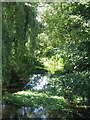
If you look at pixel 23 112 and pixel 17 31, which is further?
pixel 23 112

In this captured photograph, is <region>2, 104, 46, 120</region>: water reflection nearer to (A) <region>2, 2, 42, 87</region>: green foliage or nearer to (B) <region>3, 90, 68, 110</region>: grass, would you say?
(B) <region>3, 90, 68, 110</region>: grass

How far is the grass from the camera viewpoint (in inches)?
175

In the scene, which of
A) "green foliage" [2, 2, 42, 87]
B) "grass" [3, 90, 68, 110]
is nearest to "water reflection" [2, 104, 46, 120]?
"grass" [3, 90, 68, 110]

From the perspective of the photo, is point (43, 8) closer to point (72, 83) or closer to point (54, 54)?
point (54, 54)

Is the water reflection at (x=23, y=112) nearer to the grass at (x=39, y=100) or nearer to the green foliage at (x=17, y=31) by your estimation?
the grass at (x=39, y=100)

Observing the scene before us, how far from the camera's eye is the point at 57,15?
5.19 m

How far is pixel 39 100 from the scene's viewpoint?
4.60 metres

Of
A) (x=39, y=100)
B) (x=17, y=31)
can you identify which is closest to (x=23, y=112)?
(x=39, y=100)

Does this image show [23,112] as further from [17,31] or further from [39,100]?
[17,31]

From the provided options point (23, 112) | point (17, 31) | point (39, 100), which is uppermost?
point (17, 31)

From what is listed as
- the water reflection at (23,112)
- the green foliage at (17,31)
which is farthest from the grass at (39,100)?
the green foliage at (17,31)

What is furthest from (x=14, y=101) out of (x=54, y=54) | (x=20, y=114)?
(x=54, y=54)

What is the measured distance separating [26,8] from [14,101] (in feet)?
5.57

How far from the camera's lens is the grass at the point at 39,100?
4.45 meters
